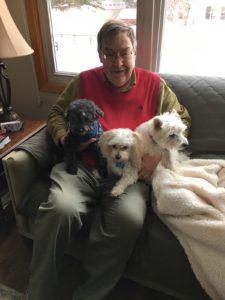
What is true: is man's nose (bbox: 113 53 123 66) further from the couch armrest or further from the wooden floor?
the wooden floor

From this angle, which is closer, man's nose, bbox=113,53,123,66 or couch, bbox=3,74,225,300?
couch, bbox=3,74,225,300

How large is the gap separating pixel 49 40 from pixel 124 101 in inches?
39.2

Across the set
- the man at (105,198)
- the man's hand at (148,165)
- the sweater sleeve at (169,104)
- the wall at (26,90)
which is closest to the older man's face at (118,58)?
the man at (105,198)

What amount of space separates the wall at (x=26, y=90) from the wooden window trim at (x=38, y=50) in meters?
0.05

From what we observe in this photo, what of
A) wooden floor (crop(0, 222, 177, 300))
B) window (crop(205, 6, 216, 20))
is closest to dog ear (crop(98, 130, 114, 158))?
wooden floor (crop(0, 222, 177, 300))

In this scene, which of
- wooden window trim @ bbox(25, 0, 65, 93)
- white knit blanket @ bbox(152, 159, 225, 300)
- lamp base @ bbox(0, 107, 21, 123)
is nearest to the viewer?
white knit blanket @ bbox(152, 159, 225, 300)

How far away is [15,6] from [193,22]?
52.8 inches

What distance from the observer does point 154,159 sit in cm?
147

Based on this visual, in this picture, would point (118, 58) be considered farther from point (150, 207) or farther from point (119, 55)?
point (150, 207)

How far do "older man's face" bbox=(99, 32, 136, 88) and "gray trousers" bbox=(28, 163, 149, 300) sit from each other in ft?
2.39

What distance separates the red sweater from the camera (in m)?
1.61

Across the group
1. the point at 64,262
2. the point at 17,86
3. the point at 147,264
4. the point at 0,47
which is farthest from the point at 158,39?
the point at 64,262

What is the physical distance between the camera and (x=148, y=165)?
1.45 m

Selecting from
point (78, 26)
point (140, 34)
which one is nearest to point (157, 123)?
point (140, 34)
